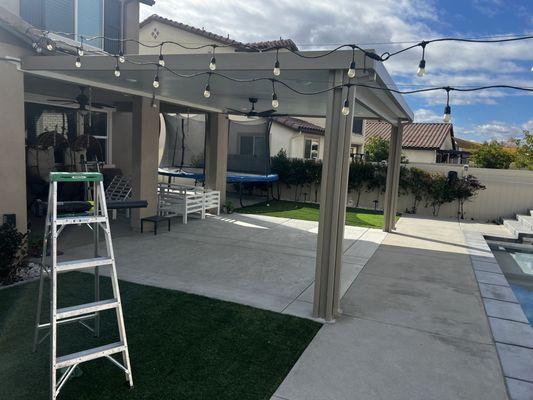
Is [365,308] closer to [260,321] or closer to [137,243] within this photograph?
[260,321]

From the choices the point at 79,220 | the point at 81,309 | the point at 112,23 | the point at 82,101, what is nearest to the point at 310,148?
the point at 112,23

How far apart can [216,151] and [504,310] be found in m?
8.10

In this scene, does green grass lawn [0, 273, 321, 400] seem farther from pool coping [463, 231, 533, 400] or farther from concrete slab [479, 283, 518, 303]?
concrete slab [479, 283, 518, 303]

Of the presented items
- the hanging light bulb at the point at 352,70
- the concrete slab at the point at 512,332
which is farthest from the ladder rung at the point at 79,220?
the concrete slab at the point at 512,332

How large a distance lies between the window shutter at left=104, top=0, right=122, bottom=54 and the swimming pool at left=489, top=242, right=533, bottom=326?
9.38 metres

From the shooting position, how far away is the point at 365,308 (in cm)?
504

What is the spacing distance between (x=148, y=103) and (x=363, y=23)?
4.93 m

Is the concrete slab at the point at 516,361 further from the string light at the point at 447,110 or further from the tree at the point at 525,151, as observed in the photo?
the tree at the point at 525,151

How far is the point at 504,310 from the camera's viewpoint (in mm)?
5062

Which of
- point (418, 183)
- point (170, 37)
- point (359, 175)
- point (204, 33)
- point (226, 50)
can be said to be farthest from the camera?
point (170, 37)

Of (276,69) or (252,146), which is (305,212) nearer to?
(252,146)

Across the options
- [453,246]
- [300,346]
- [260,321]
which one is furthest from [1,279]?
[453,246]

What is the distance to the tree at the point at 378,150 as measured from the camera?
20.5 meters

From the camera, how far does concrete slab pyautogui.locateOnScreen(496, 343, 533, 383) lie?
11.7 ft
